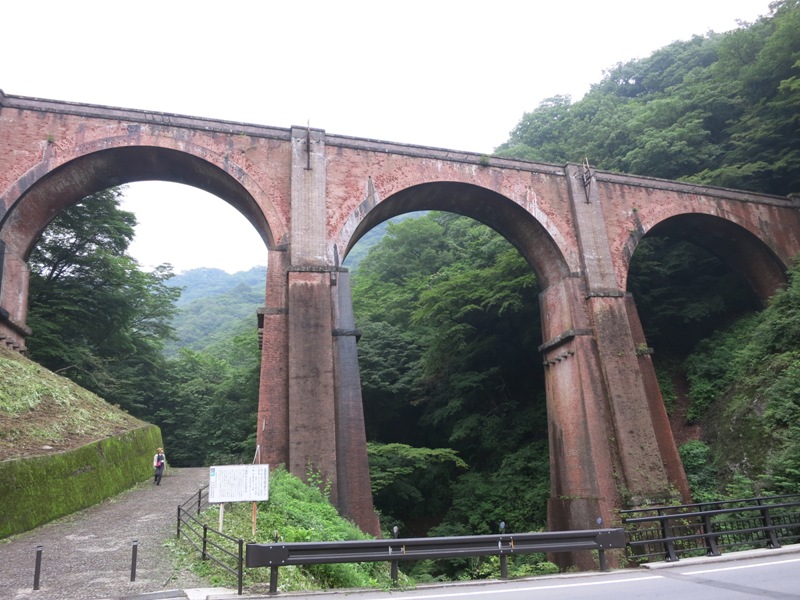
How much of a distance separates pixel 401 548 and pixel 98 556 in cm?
439

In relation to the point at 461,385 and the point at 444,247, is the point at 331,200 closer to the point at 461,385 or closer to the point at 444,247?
the point at 461,385

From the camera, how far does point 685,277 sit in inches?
897

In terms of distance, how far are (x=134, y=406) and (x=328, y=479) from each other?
20.8 m

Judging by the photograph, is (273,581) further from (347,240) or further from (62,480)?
(347,240)

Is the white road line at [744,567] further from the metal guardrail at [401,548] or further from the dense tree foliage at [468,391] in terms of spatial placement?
the dense tree foliage at [468,391]

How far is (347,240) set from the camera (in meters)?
14.1

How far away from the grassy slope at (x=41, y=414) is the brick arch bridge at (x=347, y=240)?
1404mm

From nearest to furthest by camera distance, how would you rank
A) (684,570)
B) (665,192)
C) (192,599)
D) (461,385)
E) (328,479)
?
1. (192,599)
2. (684,570)
3. (328,479)
4. (665,192)
5. (461,385)

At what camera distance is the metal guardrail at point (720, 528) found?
7466 mm

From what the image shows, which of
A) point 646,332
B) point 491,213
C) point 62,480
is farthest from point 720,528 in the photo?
point 62,480

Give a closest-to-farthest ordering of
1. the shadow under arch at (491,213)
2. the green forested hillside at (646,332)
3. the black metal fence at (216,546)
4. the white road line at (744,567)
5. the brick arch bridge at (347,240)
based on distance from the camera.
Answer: the black metal fence at (216,546) → the white road line at (744,567) → the brick arch bridge at (347,240) → the shadow under arch at (491,213) → the green forested hillside at (646,332)

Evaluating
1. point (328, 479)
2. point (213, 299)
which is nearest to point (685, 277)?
point (328, 479)

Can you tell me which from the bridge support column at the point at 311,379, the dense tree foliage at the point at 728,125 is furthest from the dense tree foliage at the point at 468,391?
the dense tree foliage at the point at 728,125

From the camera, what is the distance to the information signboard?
6.92 metres
